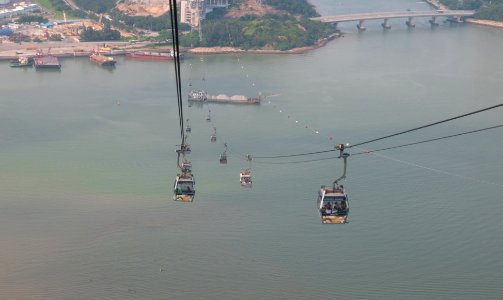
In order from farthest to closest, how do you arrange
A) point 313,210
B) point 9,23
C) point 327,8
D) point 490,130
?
1. point 327,8
2. point 9,23
3. point 490,130
4. point 313,210

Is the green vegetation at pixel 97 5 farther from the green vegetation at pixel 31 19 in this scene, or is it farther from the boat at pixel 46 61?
the boat at pixel 46 61

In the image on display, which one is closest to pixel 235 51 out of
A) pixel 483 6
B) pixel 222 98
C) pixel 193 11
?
pixel 193 11

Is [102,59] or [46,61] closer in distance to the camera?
[46,61]

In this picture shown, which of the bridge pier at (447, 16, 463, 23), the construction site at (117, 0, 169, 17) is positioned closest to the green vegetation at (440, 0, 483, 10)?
the bridge pier at (447, 16, 463, 23)

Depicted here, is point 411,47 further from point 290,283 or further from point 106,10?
point 290,283

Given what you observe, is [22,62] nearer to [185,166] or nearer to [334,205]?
[185,166]

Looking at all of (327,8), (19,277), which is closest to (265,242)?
(19,277)
